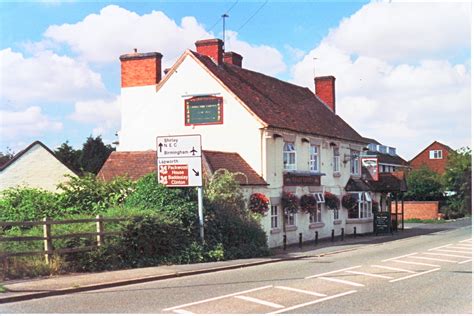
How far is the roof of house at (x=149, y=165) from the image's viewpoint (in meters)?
25.1

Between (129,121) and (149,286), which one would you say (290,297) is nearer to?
(149,286)

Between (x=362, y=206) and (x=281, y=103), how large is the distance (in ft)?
27.5

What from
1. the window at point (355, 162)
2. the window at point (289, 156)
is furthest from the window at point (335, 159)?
the window at point (289, 156)

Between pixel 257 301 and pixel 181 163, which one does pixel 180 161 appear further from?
pixel 257 301

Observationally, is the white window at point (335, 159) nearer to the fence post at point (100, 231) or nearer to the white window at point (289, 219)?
the white window at point (289, 219)

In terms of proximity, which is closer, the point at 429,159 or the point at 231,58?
the point at 231,58

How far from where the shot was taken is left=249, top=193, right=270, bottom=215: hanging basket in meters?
24.8

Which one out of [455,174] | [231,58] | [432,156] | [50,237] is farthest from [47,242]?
[432,156]

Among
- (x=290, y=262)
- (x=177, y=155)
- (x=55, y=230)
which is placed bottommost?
(x=290, y=262)

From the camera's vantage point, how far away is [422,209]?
55.6 m

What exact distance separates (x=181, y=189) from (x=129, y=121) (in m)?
10.7

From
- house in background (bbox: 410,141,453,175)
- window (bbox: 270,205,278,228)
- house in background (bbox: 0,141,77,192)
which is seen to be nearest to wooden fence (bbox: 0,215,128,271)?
window (bbox: 270,205,278,228)

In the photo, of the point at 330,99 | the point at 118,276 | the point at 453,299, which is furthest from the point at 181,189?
the point at 330,99

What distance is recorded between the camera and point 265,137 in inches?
1057
